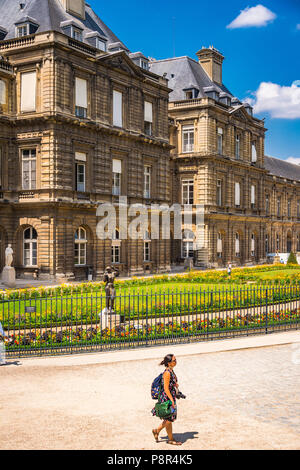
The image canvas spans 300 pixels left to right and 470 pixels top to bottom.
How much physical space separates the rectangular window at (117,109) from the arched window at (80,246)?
8.40 m

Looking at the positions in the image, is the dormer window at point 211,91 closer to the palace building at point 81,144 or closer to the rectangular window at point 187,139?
the palace building at point 81,144

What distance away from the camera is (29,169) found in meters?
33.7

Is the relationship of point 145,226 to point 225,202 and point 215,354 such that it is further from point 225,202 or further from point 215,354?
point 215,354

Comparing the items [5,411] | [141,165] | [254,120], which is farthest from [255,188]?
[5,411]

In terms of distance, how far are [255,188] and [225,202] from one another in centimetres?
838

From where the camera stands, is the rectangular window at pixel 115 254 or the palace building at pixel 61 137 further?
the rectangular window at pixel 115 254

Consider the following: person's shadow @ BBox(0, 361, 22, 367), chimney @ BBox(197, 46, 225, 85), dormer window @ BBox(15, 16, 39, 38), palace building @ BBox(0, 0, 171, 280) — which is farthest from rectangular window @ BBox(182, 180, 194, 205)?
person's shadow @ BBox(0, 361, 22, 367)

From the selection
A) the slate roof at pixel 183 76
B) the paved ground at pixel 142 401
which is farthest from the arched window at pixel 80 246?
the slate roof at pixel 183 76

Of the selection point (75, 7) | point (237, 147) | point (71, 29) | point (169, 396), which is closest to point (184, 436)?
point (169, 396)

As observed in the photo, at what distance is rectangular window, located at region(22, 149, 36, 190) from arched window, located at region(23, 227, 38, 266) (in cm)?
282

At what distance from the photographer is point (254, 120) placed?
197 feet

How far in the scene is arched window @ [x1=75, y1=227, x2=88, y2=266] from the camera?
34875mm

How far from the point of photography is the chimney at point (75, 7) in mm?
37000
